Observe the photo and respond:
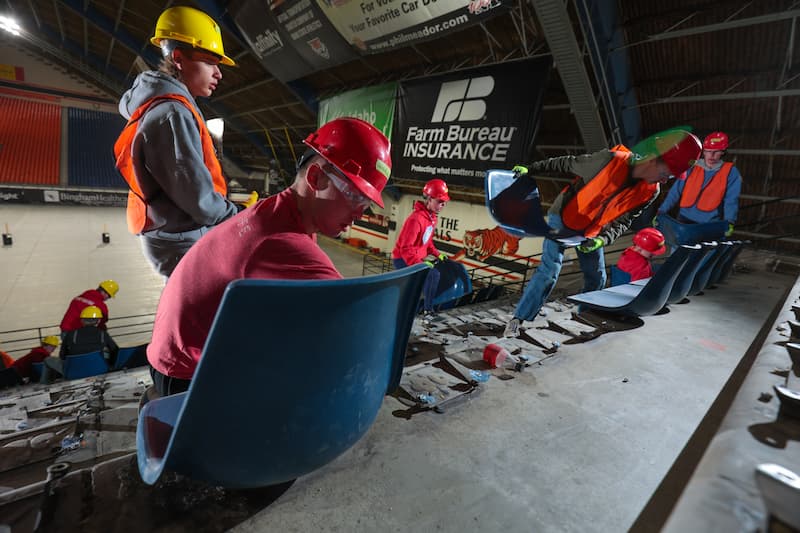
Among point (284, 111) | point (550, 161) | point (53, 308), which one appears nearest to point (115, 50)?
point (284, 111)

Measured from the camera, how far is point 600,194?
10.5 ft

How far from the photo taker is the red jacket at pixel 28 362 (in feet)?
13.6

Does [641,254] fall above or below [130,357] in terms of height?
above

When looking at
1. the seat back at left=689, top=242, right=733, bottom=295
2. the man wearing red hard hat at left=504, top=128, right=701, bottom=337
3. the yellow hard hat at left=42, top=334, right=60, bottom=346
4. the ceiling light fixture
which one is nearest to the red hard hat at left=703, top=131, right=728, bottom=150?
the seat back at left=689, top=242, right=733, bottom=295

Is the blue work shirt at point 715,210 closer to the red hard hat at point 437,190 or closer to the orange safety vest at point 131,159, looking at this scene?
the red hard hat at point 437,190

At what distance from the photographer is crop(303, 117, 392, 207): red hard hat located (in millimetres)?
1135

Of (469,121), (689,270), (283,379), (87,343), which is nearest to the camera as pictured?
(283,379)

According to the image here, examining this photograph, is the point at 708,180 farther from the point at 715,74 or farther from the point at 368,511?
the point at 368,511

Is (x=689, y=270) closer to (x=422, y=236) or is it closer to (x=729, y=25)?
(x=422, y=236)

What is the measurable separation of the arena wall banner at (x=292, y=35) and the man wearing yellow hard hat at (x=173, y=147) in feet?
28.5

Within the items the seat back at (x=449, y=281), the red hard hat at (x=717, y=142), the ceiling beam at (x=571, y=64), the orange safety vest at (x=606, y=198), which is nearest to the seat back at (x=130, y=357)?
the seat back at (x=449, y=281)

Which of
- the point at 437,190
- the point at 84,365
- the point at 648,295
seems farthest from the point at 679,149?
the point at 84,365

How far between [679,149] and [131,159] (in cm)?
372

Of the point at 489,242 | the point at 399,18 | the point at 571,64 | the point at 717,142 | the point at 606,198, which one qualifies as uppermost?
the point at 399,18
